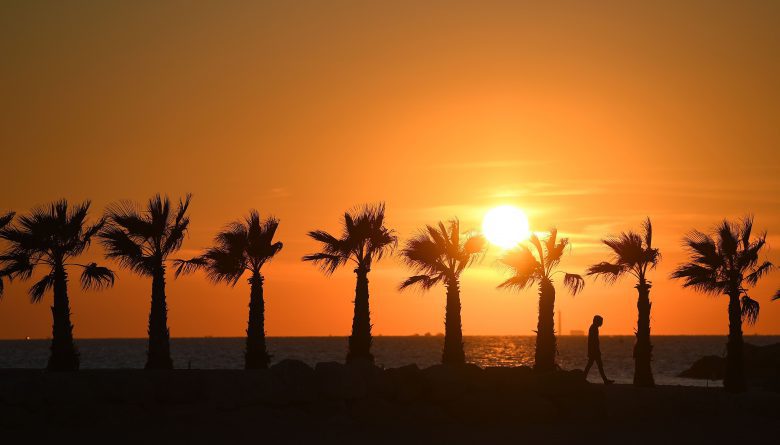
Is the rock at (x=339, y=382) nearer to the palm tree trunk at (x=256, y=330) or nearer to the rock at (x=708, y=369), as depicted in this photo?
the palm tree trunk at (x=256, y=330)

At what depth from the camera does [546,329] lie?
117ft

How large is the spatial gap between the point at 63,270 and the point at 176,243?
4231 millimetres

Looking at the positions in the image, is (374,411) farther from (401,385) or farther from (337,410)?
(401,385)

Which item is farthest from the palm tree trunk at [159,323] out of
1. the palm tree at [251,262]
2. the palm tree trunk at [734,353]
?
the palm tree trunk at [734,353]

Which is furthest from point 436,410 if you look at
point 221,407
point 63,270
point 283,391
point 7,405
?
point 63,270

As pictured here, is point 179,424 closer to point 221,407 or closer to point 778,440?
point 221,407

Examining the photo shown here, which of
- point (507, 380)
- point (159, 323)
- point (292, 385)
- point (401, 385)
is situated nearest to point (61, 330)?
point (159, 323)

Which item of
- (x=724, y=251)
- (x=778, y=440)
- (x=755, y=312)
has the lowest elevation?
(x=778, y=440)

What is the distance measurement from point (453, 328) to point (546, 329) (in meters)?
4.36

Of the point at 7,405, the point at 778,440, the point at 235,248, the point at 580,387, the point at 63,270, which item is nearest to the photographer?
the point at 7,405

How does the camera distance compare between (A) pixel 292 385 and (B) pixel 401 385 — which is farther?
(B) pixel 401 385

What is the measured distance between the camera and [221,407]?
22969 millimetres

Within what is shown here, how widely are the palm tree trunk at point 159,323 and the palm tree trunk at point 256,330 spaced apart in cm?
348

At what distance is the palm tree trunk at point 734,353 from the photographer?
33.7 metres
